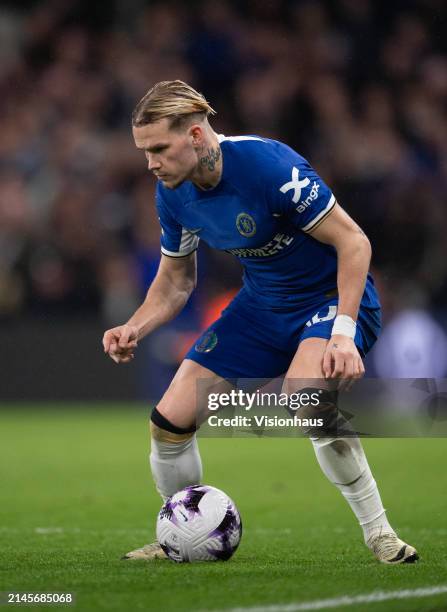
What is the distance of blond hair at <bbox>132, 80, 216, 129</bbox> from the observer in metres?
4.97

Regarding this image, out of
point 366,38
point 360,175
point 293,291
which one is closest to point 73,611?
point 293,291

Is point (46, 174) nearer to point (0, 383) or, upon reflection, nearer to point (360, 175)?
point (0, 383)

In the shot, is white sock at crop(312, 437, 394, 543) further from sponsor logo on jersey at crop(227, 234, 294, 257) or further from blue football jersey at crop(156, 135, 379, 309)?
sponsor logo on jersey at crop(227, 234, 294, 257)

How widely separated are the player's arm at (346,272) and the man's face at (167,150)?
0.62 metres

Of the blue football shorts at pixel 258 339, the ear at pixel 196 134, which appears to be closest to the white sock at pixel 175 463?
the blue football shorts at pixel 258 339

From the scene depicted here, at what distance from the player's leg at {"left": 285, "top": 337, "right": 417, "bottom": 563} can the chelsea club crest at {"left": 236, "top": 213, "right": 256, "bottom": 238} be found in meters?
0.53

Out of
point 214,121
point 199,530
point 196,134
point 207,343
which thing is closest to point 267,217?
point 196,134

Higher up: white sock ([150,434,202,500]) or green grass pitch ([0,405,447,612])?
white sock ([150,434,202,500])

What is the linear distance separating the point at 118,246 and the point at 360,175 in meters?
3.28

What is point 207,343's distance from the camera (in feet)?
18.0

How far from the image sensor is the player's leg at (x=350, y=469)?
4941 millimetres

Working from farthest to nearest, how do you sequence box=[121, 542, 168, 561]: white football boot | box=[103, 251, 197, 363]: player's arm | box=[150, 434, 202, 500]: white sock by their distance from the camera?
box=[103, 251, 197, 363]: player's arm → box=[150, 434, 202, 500]: white sock → box=[121, 542, 168, 561]: white football boot

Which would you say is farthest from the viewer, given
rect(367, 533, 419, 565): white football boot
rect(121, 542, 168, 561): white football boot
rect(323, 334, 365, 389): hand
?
rect(121, 542, 168, 561): white football boot

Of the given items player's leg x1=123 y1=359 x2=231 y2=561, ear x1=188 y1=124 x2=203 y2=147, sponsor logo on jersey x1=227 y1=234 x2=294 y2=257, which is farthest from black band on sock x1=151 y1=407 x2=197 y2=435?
ear x1=188 y1=124 x2=203 y2=147
